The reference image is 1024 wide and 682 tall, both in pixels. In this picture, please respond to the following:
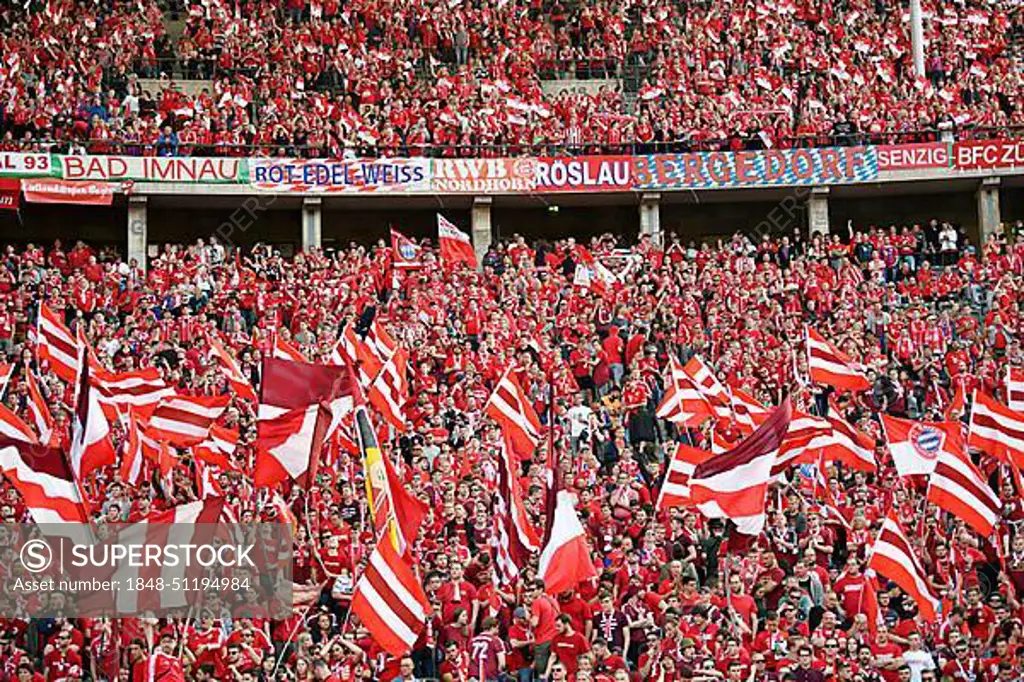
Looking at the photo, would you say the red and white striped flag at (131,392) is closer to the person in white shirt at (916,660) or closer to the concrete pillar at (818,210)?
the person in white shirt at (916,660)

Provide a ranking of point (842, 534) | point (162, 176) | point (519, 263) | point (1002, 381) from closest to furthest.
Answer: point (842, 534) < point (1002, 381) < point (519, 263) < point (162, 176)

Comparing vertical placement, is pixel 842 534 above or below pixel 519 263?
below

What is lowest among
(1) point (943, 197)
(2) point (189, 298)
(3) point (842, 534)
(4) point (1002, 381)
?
(3) point (842, 534)

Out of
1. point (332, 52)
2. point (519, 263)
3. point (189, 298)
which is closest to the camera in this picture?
point (189, 298)

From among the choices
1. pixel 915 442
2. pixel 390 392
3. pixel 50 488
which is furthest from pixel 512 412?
pixel 50 488

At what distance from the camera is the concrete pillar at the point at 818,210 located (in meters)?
37.7

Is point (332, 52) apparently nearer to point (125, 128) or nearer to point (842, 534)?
point (125, 128)

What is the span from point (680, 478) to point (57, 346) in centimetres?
806

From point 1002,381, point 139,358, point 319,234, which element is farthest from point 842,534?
point 319,234

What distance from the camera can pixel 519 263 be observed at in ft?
106

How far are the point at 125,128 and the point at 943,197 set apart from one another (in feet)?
62.6

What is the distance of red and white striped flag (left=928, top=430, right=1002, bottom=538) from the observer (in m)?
17.1

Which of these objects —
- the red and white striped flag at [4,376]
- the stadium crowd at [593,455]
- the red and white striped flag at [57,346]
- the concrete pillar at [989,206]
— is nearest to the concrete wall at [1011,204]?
the stadium crowd at [593,455]

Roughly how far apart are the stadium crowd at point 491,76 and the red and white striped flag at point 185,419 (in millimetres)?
17244
